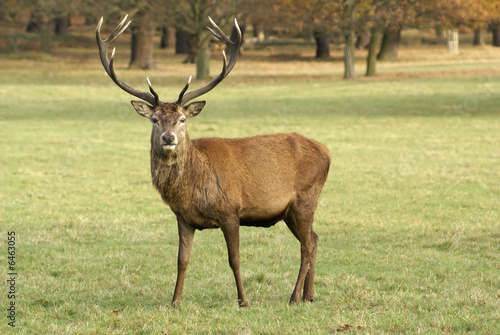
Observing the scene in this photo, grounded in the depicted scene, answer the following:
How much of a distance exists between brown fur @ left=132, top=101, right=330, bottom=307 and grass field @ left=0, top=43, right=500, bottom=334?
0.54 m

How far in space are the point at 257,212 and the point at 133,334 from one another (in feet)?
4.86

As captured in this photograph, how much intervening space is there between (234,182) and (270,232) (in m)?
3.23

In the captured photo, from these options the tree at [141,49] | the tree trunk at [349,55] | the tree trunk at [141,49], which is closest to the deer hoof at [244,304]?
the tree trunk at [349,55]

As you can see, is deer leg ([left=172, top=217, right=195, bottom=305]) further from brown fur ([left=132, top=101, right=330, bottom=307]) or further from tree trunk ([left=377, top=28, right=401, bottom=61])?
tree trunk ([left=377, top=28, right=401, bottom=61])

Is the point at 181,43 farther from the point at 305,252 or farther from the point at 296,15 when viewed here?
the point at 305,252

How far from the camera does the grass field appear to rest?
5.99 meters

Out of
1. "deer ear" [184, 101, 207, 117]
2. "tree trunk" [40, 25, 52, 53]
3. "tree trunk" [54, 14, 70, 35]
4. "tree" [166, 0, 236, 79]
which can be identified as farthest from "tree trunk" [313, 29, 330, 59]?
"deer ear" [184, 101, 207, 117]

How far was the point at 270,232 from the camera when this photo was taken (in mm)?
9414

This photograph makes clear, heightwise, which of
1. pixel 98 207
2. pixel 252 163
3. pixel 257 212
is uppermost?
pixel 252 163

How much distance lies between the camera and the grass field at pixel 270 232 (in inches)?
236

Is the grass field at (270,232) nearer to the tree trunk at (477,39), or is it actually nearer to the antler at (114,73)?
the antler at (114,73)

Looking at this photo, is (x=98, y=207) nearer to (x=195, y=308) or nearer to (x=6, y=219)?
(x=6, y=219)

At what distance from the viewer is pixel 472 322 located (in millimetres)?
5688

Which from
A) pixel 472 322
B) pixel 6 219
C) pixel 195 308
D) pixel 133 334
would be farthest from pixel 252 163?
pixel 6 219
